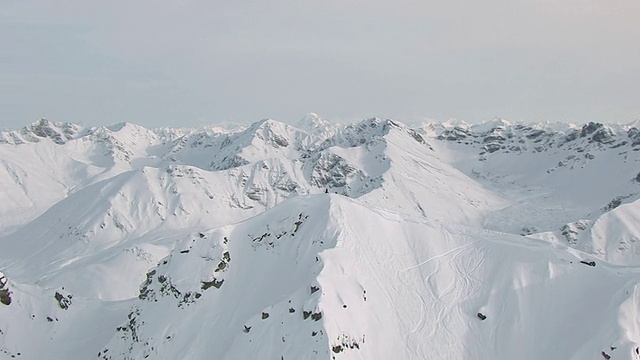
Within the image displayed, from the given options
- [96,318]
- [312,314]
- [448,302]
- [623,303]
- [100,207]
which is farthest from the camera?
[100,207]

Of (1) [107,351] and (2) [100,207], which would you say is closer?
(1) [107,351]

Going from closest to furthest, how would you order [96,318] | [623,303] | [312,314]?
1. [312,314]
2. [623,303]
3. [96,318]

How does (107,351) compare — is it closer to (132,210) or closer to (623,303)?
(623,303)

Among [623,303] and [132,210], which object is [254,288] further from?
[132,210]

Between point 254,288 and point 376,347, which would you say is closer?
point 376,347

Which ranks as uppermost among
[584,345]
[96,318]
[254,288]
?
[584,345]

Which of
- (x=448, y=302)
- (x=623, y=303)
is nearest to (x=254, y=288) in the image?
(x=448, y=302)

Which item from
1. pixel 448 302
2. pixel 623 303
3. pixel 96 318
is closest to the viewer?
pixel 623 303

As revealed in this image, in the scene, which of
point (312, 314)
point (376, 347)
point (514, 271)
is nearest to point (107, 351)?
point (312, 314)

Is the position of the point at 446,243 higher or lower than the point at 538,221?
higher
